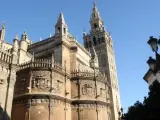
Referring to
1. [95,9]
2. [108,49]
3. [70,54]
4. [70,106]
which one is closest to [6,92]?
[70,106]

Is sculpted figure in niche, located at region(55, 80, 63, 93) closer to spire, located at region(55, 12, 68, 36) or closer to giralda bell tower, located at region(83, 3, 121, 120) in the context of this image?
spire, located at region(55, 12, 68, 36)

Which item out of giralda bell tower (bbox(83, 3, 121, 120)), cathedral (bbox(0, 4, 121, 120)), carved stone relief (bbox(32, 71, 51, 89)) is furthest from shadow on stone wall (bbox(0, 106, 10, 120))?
giralda bell tower (bbox(83, 3, 121, 120))

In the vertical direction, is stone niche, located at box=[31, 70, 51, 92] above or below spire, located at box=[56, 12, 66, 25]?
below

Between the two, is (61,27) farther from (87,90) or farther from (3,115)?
(3,115)

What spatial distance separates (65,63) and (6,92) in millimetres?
16512

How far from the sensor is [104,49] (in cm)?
5947

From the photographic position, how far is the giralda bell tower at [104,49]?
52844 mm

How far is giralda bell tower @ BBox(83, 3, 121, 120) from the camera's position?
173 ft

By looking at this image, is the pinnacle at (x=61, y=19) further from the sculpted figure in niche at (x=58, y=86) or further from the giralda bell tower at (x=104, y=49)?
the giralda bell tower at (x=104, y=49)

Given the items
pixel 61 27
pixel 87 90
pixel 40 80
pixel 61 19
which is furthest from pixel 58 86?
pixel 61 19

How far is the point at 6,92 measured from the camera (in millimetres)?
14023

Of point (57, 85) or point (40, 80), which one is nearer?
point (40, 80)

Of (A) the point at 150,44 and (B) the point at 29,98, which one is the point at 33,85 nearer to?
(B) the point at 29,98

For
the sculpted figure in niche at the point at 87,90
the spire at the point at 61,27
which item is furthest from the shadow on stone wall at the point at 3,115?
the spire at the point at 61,27
